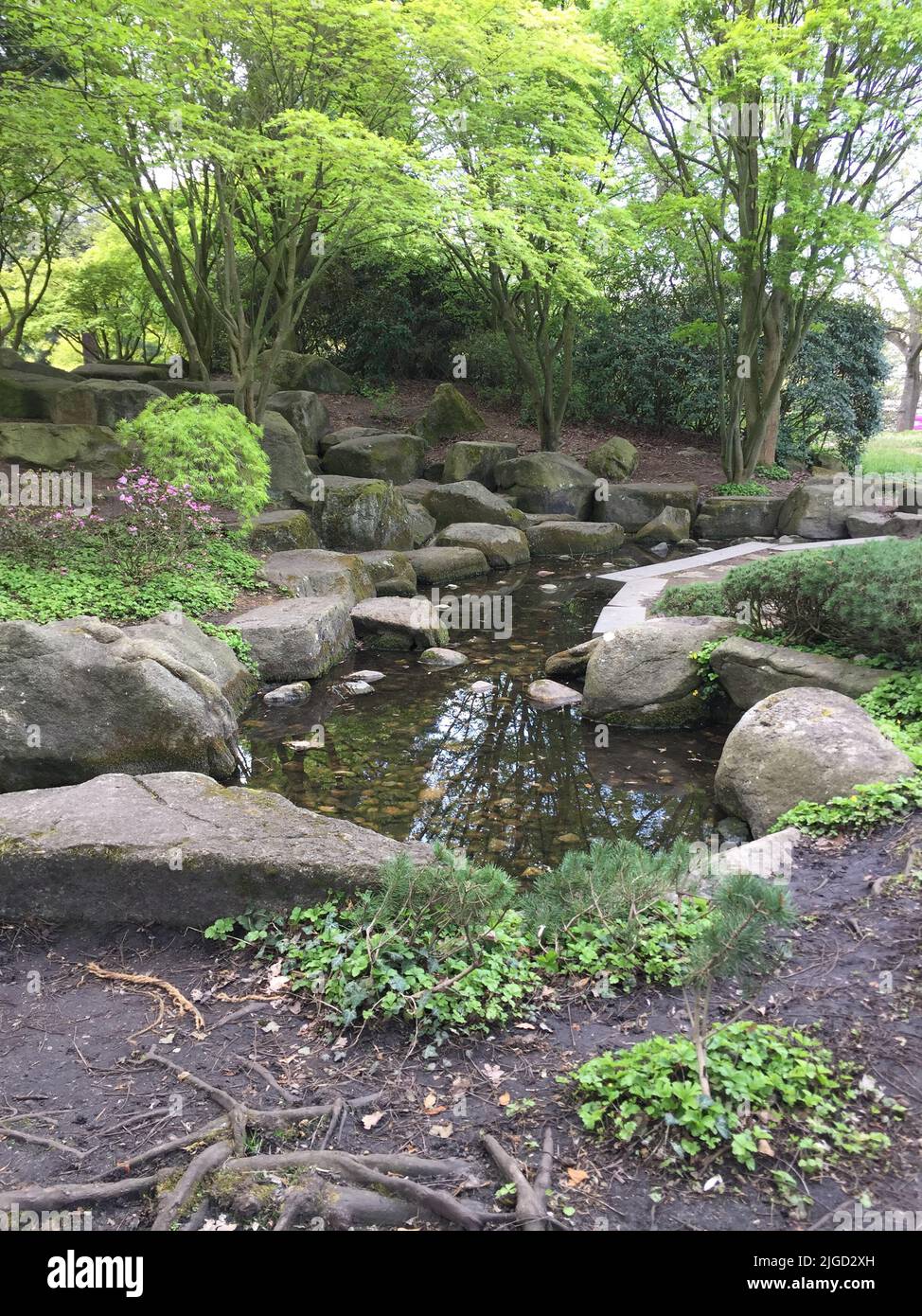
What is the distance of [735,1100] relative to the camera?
2633 mm

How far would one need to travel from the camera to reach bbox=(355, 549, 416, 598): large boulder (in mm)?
11562

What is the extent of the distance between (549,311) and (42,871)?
18.1 m

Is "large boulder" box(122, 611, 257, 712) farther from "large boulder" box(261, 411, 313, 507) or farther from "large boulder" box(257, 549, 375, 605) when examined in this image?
"large boulder" box(261, 411, 313, 507)

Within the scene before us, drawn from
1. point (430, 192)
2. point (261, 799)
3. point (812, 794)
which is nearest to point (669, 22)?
point (430, 192)

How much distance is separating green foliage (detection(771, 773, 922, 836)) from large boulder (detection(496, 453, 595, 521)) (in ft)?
39.8

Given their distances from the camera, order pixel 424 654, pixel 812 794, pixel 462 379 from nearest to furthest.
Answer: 1. pixel 812 794
2. pixel 424 654
3. pixel 462 379

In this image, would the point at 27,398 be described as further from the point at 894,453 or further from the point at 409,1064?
the point at 894,453

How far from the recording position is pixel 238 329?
12984mm

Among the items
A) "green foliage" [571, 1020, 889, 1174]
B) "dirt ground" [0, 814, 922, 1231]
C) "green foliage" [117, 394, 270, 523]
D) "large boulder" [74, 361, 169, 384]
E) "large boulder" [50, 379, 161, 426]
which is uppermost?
"large boulder" [74, 361, 169, 384]

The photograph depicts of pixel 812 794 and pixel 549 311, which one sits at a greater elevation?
pixel 549 311

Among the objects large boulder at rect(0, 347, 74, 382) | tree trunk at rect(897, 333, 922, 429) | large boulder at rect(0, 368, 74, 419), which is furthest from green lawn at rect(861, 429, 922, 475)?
large boulder at rect(0, 347, 74, 382)

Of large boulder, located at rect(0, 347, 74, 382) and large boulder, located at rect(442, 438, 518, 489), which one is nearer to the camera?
large boulder, located at rect(0, 347, 74, 382)

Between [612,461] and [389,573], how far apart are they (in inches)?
302
